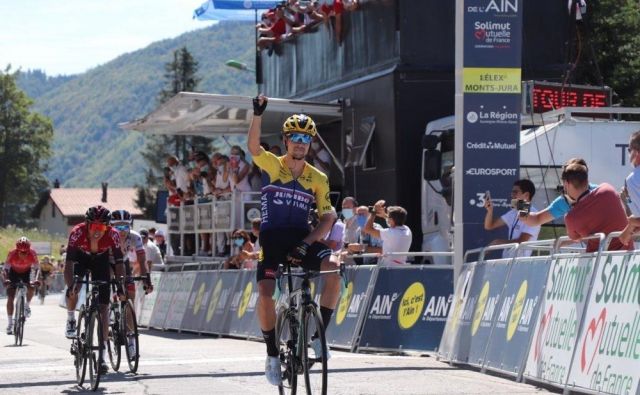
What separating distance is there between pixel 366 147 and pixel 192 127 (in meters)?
6.96

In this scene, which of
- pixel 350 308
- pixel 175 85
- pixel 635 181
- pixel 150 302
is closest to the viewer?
pixel 635 181

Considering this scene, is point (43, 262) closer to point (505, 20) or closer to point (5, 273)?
point (5, 273)

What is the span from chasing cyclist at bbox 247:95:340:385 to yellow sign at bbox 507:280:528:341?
2.76 m

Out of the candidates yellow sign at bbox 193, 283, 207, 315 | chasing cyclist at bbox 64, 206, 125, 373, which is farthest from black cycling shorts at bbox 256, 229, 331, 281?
yellow sign at bbox 193, 283, 207, 315

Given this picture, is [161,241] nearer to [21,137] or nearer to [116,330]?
[116,330]

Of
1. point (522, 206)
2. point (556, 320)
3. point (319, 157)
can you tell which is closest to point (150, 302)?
point (319, 157)

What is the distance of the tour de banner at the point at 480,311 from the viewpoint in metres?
13.7

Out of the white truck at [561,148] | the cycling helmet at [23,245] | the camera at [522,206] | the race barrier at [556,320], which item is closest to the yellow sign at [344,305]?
the white truck at [561,148]

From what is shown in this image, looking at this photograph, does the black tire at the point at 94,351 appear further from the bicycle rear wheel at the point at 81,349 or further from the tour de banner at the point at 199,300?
the tour de banner at the point at 199,300

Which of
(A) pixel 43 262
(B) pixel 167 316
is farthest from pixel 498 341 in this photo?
(A) pixel 43 262

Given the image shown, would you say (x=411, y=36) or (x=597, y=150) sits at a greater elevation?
(x=411, y=36)

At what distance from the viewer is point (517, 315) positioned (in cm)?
1280

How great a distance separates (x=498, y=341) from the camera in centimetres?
1325

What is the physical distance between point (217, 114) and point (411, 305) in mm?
11673
